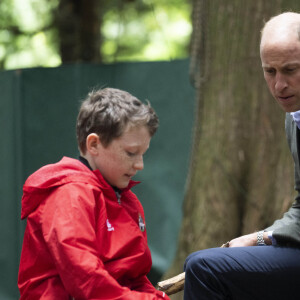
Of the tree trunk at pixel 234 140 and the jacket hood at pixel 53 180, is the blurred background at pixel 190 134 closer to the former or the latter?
the tree trunk at pixel 234 140

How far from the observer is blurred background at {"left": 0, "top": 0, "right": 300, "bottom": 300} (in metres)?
4.37

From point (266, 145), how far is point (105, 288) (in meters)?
2.18

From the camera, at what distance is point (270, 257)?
9.55ft

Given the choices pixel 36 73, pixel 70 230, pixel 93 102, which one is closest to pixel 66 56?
pixel 36 73

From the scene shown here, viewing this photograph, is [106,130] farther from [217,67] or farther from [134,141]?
[217,67]

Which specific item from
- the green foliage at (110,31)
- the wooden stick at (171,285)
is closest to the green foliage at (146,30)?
the green foliage at (110,31)

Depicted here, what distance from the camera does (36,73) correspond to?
17.1 feet

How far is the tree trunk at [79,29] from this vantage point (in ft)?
27.2

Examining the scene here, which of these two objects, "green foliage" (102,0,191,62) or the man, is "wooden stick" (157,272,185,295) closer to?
the man

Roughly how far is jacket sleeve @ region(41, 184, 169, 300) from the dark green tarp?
265cm

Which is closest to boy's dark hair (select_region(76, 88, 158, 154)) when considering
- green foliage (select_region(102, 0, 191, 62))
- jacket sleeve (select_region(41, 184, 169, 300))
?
jacket sleeve (select_region(41, 184, 169, 300))

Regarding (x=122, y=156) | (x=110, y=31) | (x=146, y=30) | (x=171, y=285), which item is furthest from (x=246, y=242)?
(x=110, y=31)

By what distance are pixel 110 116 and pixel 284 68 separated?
0.78 metres

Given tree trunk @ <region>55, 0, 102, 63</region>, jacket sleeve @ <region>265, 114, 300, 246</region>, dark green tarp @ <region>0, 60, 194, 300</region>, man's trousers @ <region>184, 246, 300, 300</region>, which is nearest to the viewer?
man's trousers @ <region>184, 246, 300, 300</region>
